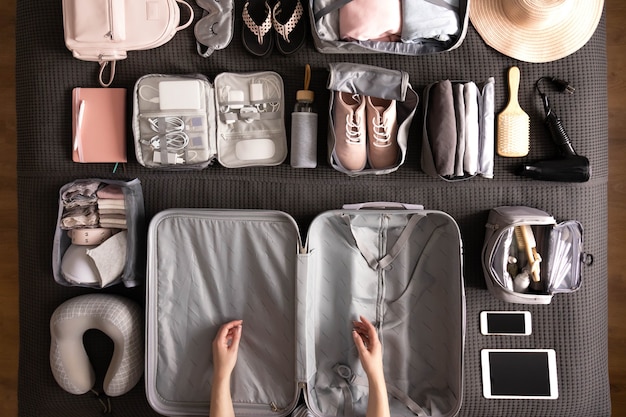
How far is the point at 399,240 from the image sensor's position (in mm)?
1400

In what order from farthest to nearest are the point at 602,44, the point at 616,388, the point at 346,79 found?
the point at 616,388 → the point at 602,44 → the point at 346,79

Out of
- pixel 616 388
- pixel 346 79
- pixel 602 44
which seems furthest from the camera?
pixel 616 388

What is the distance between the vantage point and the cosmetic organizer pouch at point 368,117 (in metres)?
1.33

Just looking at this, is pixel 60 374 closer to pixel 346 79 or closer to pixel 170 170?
pixel 170 170

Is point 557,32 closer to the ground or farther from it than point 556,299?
farther from it

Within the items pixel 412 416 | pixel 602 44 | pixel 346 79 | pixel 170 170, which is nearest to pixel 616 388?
pixel 412 416

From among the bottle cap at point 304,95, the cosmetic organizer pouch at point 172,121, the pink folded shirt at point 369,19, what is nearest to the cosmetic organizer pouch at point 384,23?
the pink folded shirt at point 369,19

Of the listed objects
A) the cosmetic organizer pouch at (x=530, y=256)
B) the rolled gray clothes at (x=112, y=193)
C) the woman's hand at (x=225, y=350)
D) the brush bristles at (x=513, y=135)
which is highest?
the brush bristles at (x=513, y=135)

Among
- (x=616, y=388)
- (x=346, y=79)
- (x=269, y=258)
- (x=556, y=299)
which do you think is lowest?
(x=616, y=388)

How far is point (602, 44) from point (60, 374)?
1.92m

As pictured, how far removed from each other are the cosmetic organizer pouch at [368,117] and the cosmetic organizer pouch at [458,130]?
0.06 m

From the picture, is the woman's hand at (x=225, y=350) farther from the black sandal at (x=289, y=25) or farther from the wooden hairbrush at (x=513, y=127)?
the wooden hairbrush at (x=513, y=127)

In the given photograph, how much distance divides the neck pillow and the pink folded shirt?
104 cm

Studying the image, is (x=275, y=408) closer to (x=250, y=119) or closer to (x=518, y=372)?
(x=518, y=372)
